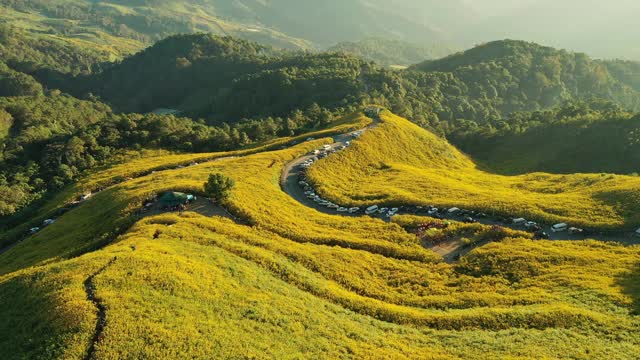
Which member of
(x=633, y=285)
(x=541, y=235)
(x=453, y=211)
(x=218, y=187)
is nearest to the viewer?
(x=633, y=285)

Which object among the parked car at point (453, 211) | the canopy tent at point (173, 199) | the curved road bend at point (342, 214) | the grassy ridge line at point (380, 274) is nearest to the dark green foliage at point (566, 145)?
the curved road bend at point (342, 214)

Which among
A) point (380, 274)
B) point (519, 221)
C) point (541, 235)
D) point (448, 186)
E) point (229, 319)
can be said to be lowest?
point (380, 274)

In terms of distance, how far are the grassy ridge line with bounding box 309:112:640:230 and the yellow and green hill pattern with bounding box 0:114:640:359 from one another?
10.9m

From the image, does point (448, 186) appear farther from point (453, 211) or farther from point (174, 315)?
point (174, 315)

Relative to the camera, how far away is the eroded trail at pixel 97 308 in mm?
35875

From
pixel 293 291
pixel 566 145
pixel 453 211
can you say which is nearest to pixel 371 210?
pixel 453 211

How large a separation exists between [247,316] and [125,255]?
16958mm

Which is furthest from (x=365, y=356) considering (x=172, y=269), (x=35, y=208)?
(x=35, y=208)

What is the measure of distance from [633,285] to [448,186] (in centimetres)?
4597

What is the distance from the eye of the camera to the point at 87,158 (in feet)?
467

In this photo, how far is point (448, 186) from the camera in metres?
97.9

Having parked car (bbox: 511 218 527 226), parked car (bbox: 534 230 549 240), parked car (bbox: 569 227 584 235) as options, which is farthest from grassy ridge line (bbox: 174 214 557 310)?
parked car (bbox: 569 227 584 235)

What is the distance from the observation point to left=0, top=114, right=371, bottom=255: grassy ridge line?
96625 millimetres

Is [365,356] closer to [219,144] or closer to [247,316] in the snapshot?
[247,316]
